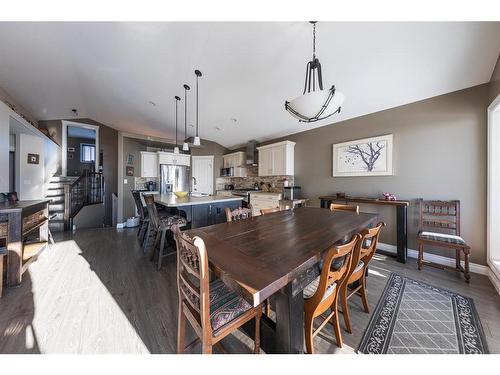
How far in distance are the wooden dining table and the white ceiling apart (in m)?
2.11

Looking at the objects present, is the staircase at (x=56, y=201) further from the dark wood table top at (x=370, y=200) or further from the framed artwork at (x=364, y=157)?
the framed artwork at (x=364, y=157)

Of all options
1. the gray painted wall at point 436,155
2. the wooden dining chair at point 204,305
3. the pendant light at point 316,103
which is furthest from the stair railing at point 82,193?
the gray painted wall at point 436,155

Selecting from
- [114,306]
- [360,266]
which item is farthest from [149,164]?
[360,266]

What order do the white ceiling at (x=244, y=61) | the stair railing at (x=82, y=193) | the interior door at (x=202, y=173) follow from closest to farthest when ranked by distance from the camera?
the white ceiling at (x=244, y=61), the stair railing at (x=82, y=193), the interior door at (x=202, y=173)

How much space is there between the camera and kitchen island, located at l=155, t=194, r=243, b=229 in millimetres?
2869

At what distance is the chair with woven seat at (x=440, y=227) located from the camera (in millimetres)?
2295

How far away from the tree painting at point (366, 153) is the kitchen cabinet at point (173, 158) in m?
4.86

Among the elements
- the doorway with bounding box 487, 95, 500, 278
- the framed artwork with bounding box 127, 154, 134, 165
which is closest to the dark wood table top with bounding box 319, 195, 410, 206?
the doorway with bounding box 487, 95, 500, 278

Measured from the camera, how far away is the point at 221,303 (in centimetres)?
108

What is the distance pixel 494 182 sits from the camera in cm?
216
